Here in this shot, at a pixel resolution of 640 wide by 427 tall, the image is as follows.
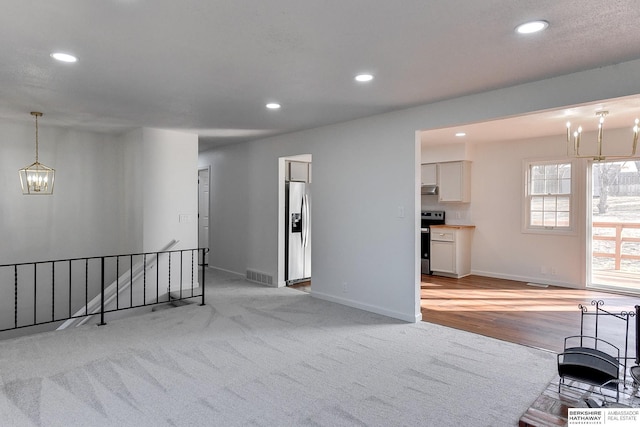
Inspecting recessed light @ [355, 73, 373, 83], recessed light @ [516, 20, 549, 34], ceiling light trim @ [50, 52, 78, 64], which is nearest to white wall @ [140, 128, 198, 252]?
ceiling light trim @ [50, 52, 78, 64]

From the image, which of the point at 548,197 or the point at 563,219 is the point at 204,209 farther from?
the point at 563,219

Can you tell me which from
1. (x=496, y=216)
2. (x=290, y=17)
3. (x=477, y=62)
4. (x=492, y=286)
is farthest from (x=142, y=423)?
(x=496, y=216)

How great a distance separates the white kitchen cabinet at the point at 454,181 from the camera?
694 cm

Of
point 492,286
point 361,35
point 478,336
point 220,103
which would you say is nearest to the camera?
point 361,35

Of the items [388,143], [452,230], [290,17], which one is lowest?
[452,230]

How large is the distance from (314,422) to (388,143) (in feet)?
10.4

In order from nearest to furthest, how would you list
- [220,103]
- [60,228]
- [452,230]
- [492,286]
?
1. [220,103]
2. [60,228]
3. [492,286]
4. [452,230]

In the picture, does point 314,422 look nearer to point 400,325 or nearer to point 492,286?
point 400,325

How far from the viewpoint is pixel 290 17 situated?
219cm

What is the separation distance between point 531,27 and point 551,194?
474cm

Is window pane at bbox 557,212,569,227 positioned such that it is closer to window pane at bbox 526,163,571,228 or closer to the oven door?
window pane at bbox 526,163,571,228

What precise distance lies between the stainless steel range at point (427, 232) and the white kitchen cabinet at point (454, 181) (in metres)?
0.41

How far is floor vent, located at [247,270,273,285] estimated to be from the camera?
20.2ft

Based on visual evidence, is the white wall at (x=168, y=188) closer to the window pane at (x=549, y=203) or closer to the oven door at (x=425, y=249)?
the oven door at (x=425, y=249)
